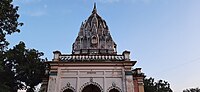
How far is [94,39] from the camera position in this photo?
20.6m

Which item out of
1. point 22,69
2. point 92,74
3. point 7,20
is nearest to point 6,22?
point 7,20

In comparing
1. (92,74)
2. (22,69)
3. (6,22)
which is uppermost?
(6,22)

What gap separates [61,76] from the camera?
45.4 feet

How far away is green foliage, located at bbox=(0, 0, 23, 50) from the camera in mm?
14453

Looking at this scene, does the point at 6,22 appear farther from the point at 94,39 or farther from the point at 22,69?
the point at 94,39

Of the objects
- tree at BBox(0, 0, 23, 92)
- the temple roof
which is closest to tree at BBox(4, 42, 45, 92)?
tree at BBox(0, 0, 23, 92)

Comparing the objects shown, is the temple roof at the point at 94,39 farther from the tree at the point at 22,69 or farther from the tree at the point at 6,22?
the tree at the point at 6,22

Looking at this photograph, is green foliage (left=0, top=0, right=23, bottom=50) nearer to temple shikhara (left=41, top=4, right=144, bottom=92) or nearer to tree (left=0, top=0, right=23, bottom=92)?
tree (left=0, top=0, right=23, bottom=92)

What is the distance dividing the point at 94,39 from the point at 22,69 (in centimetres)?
818

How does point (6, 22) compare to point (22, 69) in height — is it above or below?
above

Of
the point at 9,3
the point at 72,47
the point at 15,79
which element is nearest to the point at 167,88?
the point at 72,47

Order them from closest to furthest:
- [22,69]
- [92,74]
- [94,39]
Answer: [92,74], [22,69], [94,39]

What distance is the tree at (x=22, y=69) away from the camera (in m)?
17.4

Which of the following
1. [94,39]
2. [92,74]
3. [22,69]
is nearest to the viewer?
[92,74]
